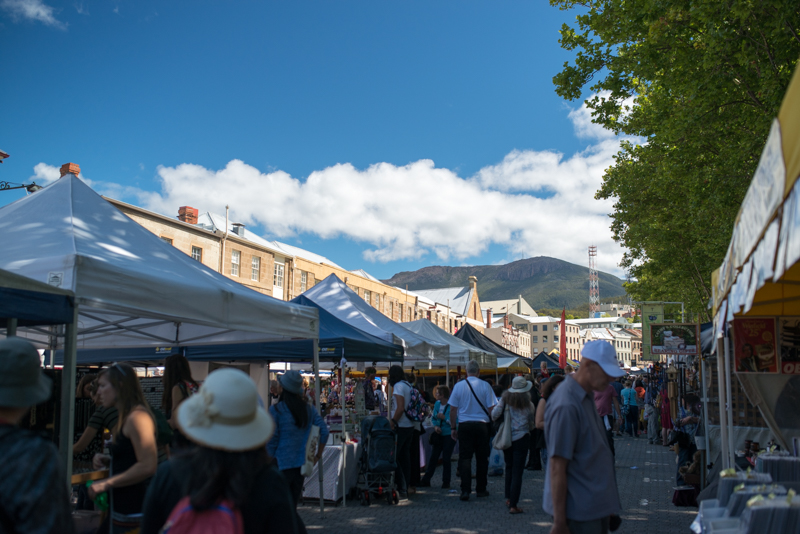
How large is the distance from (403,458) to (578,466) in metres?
6.48

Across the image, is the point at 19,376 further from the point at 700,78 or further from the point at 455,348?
the point at 455,348

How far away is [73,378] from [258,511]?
304cm

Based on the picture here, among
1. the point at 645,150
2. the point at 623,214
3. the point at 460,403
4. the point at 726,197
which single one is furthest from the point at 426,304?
the point at 460,403

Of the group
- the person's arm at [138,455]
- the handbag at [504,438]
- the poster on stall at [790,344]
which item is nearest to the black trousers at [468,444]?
the handbag at [504,438]

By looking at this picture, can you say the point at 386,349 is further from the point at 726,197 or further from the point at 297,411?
the point at 726,197

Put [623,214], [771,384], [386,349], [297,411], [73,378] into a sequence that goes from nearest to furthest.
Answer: [73,378] < [297,411] < [771,384] < [386,349] < [623,214]

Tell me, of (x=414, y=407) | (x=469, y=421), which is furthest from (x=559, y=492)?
(x=414, y=407)

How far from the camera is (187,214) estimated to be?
38.1 metres

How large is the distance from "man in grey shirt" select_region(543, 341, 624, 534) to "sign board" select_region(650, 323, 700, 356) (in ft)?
37.4

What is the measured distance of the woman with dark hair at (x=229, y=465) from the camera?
1917mm

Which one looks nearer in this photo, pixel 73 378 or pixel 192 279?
pixel 73 378

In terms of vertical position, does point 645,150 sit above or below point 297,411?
above

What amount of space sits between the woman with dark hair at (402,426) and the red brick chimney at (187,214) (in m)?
31.7

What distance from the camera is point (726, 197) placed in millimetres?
14039
